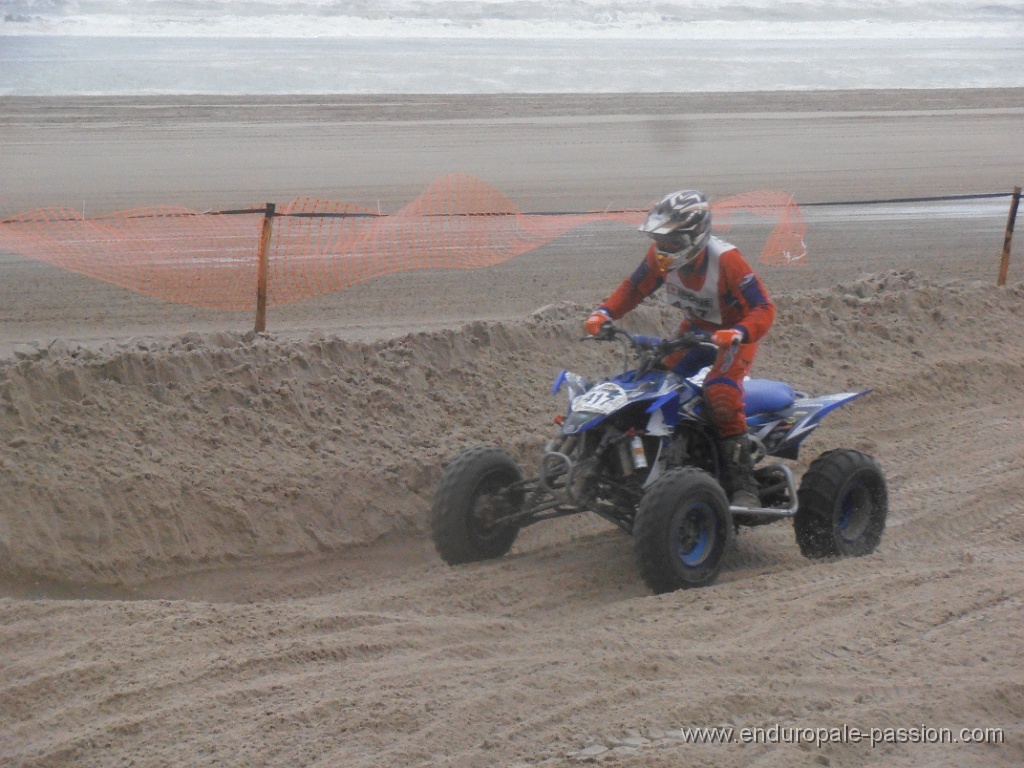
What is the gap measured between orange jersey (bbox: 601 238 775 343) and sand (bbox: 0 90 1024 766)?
4.58 feet

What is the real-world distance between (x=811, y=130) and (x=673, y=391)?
64.7ft

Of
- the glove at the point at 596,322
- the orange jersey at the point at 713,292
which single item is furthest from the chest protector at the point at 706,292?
the glove at the point at 596,322

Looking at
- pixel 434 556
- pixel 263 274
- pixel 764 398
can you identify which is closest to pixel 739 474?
pixel 764 398

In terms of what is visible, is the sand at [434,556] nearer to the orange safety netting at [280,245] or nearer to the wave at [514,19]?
the orange safety netting at [280,245]

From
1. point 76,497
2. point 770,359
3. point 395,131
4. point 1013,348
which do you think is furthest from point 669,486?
point 395,131

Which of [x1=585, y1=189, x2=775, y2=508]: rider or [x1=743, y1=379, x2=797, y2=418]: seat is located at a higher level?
[x1=585, y1=189, x2=775, y2=508]: rider

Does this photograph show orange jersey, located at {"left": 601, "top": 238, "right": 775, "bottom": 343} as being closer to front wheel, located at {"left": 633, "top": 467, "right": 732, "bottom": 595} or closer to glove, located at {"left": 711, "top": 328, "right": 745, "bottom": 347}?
glove, located at {"left": 711, "top": 328, "right": 745, "bottom": 347}

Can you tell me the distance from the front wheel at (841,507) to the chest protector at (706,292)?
1124 mm

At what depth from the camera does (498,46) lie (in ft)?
136

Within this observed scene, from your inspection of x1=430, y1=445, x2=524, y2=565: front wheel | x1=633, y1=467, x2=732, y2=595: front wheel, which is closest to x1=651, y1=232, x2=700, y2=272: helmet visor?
x1=633, y1=467, x2=732, y2=595: front wheel

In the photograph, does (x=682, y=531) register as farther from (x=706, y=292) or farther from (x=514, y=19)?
(x=514, y=19)

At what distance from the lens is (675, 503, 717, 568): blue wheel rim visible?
5.96m

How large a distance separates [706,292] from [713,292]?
42mm

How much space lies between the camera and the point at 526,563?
6.53 m
